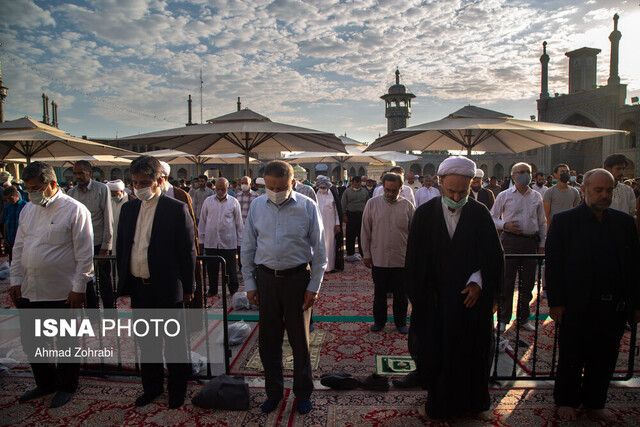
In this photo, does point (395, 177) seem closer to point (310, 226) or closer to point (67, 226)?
point (310, 226)

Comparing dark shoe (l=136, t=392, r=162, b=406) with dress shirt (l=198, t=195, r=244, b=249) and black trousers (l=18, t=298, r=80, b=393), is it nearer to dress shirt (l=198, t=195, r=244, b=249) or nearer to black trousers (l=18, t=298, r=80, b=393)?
black trousers (l=18, t=298, r=80, b=393)

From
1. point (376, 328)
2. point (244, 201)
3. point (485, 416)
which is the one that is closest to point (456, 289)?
point (485, 416)

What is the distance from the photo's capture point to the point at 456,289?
267 cm

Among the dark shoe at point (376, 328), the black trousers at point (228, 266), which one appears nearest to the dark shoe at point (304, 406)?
the dark shoe at point (376, 328)

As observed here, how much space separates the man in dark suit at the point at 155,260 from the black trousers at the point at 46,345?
66 cm

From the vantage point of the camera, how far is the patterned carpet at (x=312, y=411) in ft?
9.20

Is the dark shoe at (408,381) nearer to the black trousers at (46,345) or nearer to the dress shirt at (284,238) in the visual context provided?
the dress shirt at (284,238)

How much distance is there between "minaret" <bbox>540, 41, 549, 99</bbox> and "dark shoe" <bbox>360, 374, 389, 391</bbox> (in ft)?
131

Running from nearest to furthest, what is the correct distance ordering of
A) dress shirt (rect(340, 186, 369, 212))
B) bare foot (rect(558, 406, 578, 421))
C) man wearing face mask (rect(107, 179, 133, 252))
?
1. bare foot (rect(558, 406, 578, 421))
2. man wearing face mask (rect(107, 179, 133, 252))
3. dress shirt (rect(340, 186, 369, 212))

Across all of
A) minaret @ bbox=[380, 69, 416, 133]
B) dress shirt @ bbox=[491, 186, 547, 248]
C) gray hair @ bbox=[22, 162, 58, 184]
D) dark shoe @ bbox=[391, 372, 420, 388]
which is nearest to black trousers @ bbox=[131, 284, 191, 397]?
gray hair @ bbox=[22, 162, 58, 184]

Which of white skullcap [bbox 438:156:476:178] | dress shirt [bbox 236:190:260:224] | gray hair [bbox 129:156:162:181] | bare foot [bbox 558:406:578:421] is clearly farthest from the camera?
dress shirt [bbox 236:190:260:224]

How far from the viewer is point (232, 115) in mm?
6320

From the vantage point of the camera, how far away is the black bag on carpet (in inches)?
117

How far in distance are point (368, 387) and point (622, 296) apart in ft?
6.56
